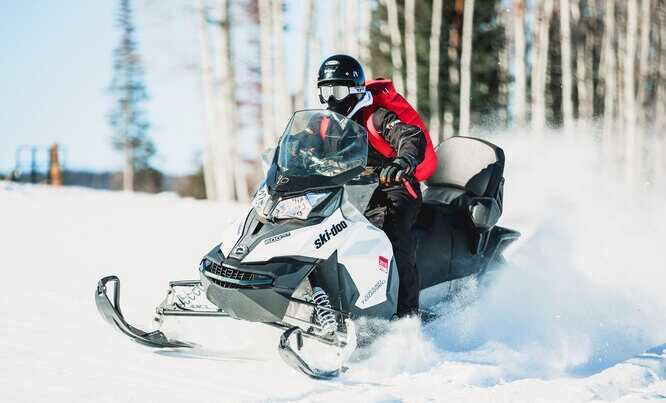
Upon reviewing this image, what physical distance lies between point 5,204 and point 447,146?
6.74 m

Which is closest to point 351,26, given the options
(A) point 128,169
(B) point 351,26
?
(B) point 351,26

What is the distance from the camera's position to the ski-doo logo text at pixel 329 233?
3.83 metres

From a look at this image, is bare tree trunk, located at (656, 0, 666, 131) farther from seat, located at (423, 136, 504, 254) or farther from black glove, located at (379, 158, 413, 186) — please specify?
black glove, located at (379, 158, 413, 186)

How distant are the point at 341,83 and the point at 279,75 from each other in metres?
12.2

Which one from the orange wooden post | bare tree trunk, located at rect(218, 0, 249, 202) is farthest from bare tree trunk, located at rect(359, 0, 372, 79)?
the orange wooden post

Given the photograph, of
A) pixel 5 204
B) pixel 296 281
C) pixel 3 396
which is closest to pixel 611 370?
pixel 296 281

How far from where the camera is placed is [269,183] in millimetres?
4000

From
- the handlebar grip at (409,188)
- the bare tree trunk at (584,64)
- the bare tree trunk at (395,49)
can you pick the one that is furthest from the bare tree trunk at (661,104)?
the handlebar grip at (409,188)

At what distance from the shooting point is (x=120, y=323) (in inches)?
155

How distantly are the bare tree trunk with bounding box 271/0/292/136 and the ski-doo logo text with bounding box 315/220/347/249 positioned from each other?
1215 cm

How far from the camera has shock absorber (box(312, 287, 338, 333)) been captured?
148 inches

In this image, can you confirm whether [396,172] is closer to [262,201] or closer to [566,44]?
[262,201]

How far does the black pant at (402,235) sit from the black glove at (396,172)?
10.3 inches

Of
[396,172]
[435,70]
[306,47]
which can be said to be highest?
[306,47]
